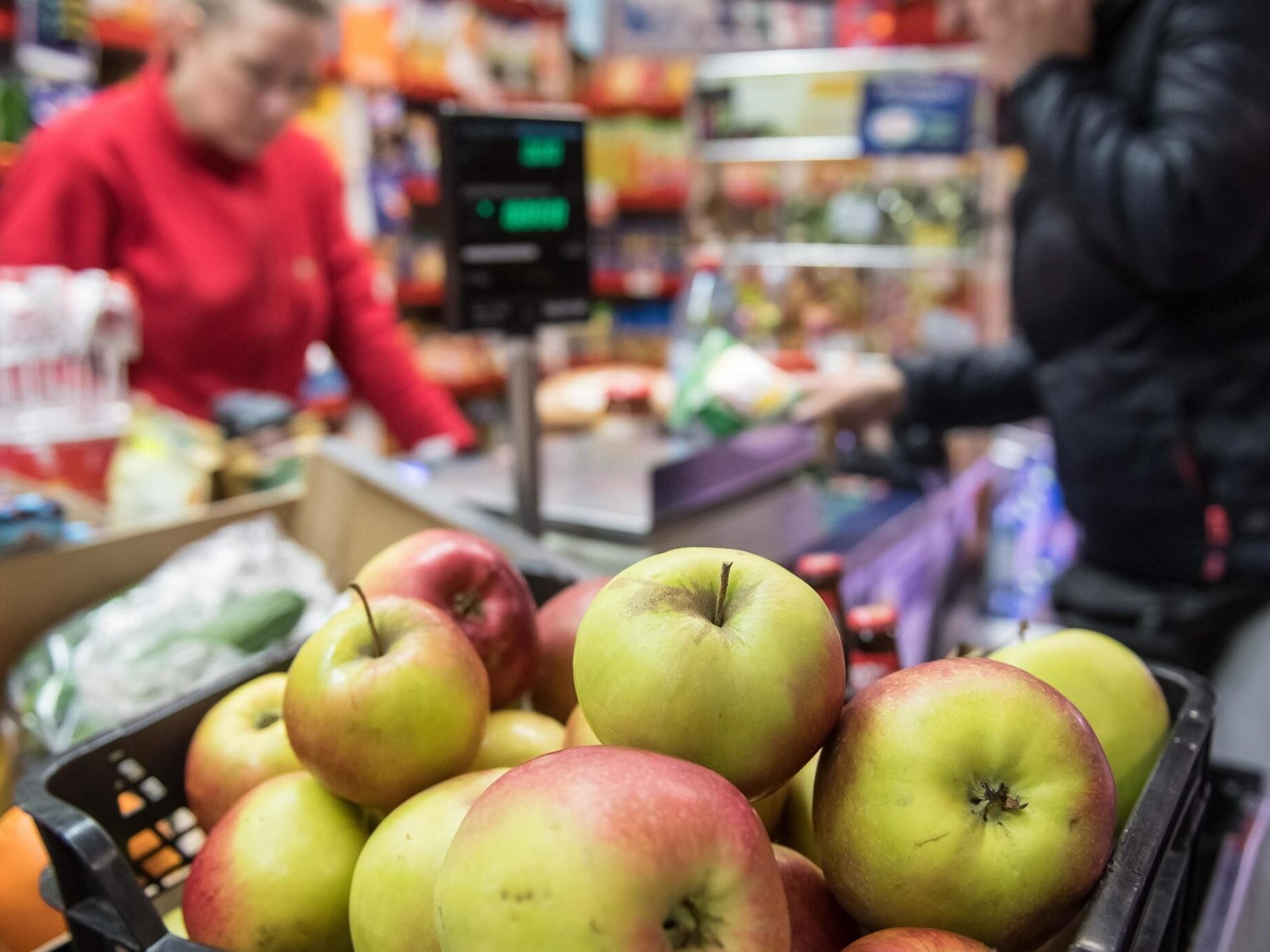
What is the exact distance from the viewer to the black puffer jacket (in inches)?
58.2

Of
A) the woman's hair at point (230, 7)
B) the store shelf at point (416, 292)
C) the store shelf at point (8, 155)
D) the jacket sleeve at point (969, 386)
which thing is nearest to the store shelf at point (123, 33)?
the store shelf at point (8, 155)

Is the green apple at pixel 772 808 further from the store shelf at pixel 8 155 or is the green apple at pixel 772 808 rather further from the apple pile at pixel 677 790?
the store shelf at pixel 8 155

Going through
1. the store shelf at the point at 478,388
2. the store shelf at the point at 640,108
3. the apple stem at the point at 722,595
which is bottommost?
the store shelf at the point at 478,388

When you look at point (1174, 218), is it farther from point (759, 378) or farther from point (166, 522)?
point (166, 522)

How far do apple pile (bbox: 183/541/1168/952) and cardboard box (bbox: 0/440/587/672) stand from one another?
41cm

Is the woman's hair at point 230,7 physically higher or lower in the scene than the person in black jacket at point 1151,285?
higher

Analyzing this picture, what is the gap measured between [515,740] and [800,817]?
0.23m

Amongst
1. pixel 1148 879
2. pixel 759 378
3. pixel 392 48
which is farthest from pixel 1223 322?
pixel 392 48

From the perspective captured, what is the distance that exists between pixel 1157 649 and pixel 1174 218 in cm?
75

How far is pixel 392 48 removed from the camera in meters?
4.73

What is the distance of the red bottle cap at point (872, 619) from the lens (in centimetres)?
106

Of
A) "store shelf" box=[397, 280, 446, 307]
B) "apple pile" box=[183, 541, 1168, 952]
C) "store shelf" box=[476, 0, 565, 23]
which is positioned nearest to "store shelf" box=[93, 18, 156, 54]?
"store shelf" box=[397, 280, 446, 307]

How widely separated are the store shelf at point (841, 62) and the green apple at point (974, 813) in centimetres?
406

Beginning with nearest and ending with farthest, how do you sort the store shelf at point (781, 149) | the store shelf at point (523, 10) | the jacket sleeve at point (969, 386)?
the jacket sleeve at point (969, 386) → the store shelf at point (781, 149) → the store shelf at point (523, 10)
